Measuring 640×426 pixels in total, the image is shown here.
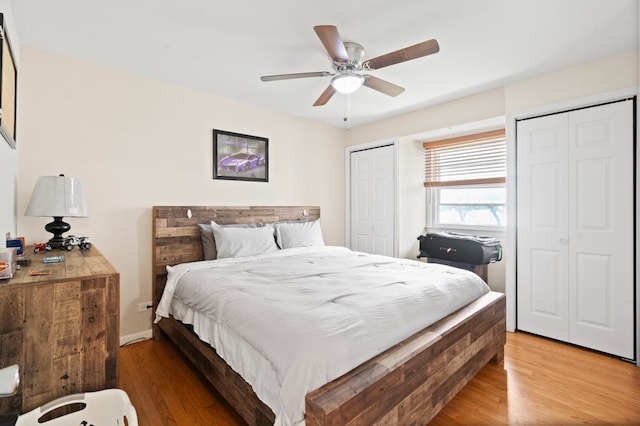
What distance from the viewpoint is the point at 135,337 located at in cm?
282

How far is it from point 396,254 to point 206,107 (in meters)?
2.89

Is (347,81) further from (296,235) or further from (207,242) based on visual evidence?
(207,242)

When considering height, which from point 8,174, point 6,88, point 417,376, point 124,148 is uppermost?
point 6,88

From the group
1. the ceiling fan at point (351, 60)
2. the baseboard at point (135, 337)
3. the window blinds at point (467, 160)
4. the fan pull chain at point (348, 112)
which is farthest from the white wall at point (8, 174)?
the window blinds at point (467, 160)

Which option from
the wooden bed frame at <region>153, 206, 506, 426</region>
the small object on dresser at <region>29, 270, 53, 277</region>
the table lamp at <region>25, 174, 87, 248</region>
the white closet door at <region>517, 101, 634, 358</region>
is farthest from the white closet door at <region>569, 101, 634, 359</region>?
the table lamp at <region>25, 174, 87, 248</region>

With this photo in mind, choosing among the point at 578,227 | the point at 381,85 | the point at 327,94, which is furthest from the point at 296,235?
the point at 578,227

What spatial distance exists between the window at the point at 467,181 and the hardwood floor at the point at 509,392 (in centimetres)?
173

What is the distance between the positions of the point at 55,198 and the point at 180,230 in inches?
41.3

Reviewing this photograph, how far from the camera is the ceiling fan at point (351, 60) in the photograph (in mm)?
1834

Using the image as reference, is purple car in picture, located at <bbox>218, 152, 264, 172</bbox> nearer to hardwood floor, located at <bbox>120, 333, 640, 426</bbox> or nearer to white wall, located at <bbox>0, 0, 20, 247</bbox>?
white wall, located at <bbox>0, 0, 20, 247</bbox>

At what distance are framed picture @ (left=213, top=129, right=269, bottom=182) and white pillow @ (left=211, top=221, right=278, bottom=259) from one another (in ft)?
2.22

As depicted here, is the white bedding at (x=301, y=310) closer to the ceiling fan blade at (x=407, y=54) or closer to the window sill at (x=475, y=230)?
the ceiling fan blade at (x=407, y=54)

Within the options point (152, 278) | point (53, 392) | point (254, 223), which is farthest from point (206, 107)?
point (53, 392)

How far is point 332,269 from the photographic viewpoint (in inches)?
96.4
